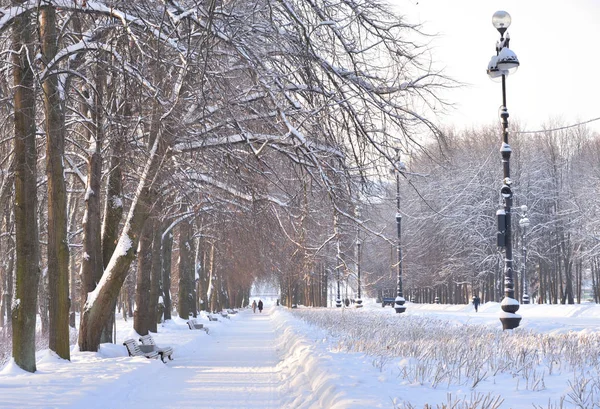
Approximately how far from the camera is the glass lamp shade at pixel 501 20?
1792 cm

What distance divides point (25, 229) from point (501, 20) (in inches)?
505

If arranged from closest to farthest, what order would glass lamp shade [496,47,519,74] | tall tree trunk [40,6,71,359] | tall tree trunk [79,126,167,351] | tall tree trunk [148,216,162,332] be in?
1. tall tree trunk [40,6,71,359]
2. tall tree trunk [79,126,167,351]
3. glass lamp shade [496,47,519,74]
4. tall tree trunk [148,216,162,332]

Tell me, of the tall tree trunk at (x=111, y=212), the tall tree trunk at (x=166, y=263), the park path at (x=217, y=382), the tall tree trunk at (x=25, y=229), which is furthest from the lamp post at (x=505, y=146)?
the tall tree trunk at (x=166, y=263)

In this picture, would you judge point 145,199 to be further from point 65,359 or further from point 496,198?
point 496,198

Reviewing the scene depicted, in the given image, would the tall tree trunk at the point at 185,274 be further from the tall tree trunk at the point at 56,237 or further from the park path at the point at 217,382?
the tall tree trunk at the point at 56,237

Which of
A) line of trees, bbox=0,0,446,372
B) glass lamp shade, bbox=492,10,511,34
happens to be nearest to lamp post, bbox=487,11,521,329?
glass lamp shade, bbox=492,10,511,34

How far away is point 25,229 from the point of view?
11562 millimetres

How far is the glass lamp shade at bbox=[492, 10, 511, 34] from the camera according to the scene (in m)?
17.9

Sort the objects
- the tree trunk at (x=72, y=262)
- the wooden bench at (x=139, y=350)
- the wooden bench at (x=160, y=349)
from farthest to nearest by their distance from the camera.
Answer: the tree trunk at (x=72, y=262) → the wooden bench at (x=160, y=349) → the wooden bench at (x=139, y=350)

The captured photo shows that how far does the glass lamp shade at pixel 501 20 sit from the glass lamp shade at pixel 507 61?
40.3 inches

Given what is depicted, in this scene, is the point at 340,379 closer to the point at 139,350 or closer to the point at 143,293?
the point at 139,350

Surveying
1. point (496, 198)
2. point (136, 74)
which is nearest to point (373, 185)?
point (136, 74)

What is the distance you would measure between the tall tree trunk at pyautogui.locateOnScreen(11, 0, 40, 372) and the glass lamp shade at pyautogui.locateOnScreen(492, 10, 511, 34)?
11690mm

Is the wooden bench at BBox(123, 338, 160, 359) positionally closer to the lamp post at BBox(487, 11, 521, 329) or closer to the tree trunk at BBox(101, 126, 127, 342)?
the tree trunk at BBox(101, 126, 127, 342)
